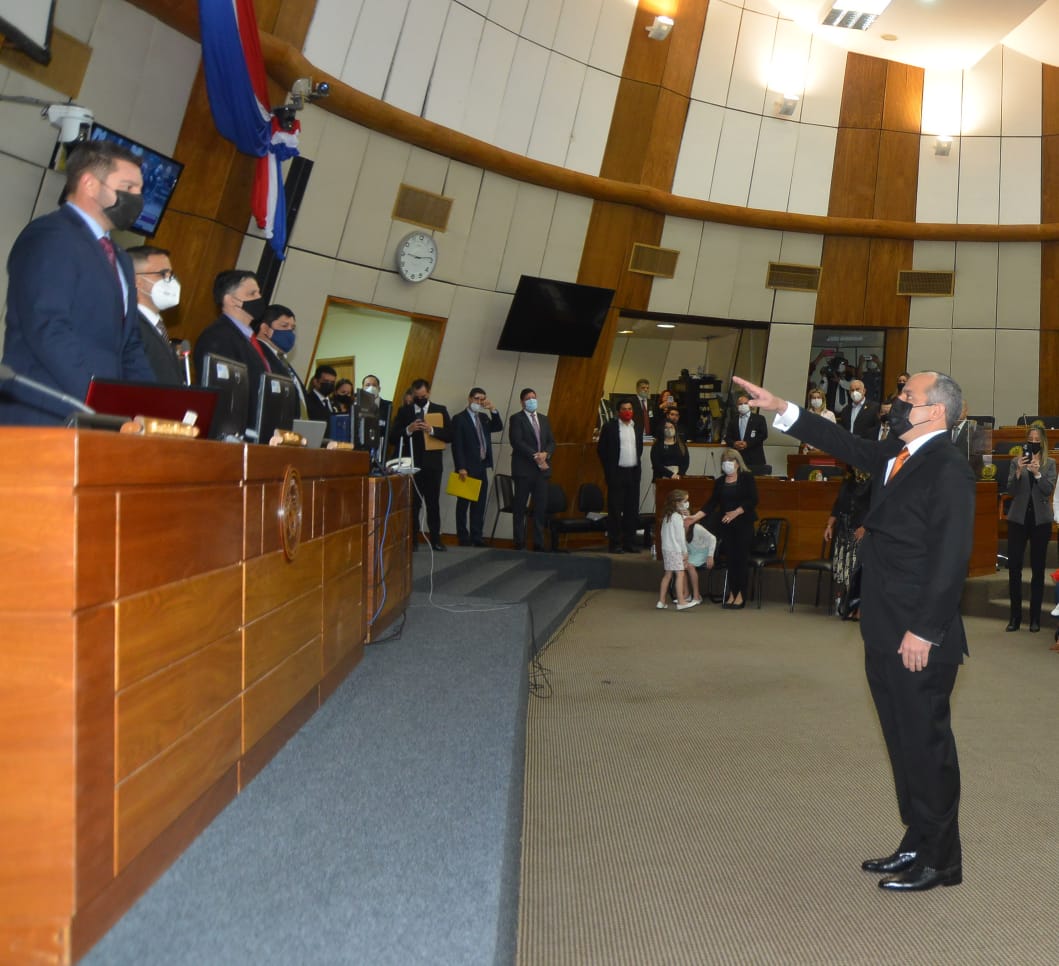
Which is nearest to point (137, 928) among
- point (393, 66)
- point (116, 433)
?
point (116, 433)

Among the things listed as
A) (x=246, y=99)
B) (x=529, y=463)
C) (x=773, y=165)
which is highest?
(x=773, y=165)

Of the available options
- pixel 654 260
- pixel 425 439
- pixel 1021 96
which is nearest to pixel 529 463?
pixel 425 439

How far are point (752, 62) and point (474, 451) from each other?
5.36 metres

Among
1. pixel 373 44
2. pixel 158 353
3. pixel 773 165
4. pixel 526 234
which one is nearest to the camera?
pixel 158 353

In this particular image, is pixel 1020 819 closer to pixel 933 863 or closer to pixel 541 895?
pixel 933 863

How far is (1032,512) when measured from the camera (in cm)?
699

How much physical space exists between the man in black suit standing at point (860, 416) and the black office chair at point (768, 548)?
100 cm

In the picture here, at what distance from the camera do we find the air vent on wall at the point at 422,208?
29.1 ft

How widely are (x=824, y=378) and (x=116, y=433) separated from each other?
36.2ft

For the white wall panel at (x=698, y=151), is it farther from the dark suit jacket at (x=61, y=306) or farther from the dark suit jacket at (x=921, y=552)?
the dark suit jacket at (x=61, y=306)

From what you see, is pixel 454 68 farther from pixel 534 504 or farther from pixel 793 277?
pixel 793 277

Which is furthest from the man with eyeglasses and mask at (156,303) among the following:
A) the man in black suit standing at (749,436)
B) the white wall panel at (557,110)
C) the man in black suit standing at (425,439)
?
the man in black suit standing at (749,436)

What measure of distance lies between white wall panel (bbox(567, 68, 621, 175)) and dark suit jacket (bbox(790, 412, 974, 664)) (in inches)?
307

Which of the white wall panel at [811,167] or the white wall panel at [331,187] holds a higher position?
the white wall panel at [811,167]
